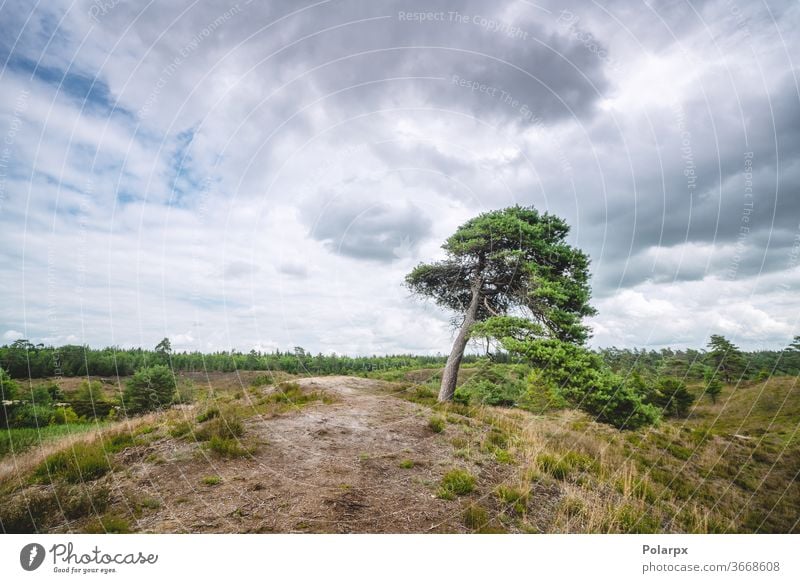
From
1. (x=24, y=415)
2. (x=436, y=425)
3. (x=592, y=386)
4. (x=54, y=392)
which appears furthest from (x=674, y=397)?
(x=54, y=392)

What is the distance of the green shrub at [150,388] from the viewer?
20344 mm

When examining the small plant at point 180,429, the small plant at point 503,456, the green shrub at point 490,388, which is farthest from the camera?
the green shrub at point 490,388

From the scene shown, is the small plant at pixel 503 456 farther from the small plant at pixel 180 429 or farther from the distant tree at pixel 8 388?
the distant tree at pixel 8 388

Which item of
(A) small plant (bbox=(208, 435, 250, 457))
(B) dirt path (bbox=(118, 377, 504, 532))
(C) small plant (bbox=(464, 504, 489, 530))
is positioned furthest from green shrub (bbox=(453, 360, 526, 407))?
(A) small plant (bbox=(208, 435, 250, 457))

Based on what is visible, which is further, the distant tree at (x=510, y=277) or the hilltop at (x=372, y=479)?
the distant tree at (x=510, y=277)

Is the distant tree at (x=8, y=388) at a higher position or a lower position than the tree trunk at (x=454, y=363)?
lower

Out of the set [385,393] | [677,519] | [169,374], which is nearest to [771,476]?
[677,519]

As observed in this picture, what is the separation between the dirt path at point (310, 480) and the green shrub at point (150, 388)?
1562 cm

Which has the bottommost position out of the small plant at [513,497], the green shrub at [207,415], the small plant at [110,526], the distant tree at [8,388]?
the distant tree at [8,388]

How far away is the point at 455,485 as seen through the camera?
5.90 m

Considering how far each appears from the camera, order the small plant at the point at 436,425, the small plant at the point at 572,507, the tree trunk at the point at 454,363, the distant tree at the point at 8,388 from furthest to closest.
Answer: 1. the distant tree at the point at 8,388
2. the tree trunk at the point at 454,363
3. the small plant at the point at 436,425
4. the small plant at the point at 572,507

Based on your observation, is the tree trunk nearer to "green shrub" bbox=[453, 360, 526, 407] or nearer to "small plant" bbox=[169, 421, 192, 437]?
"green shrub" bbox=[453, 360, 526, 407]

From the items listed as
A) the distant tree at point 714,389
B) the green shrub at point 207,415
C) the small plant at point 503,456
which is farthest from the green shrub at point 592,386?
the distant tree at point 714,389

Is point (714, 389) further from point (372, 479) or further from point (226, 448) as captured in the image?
point (226, 448)
